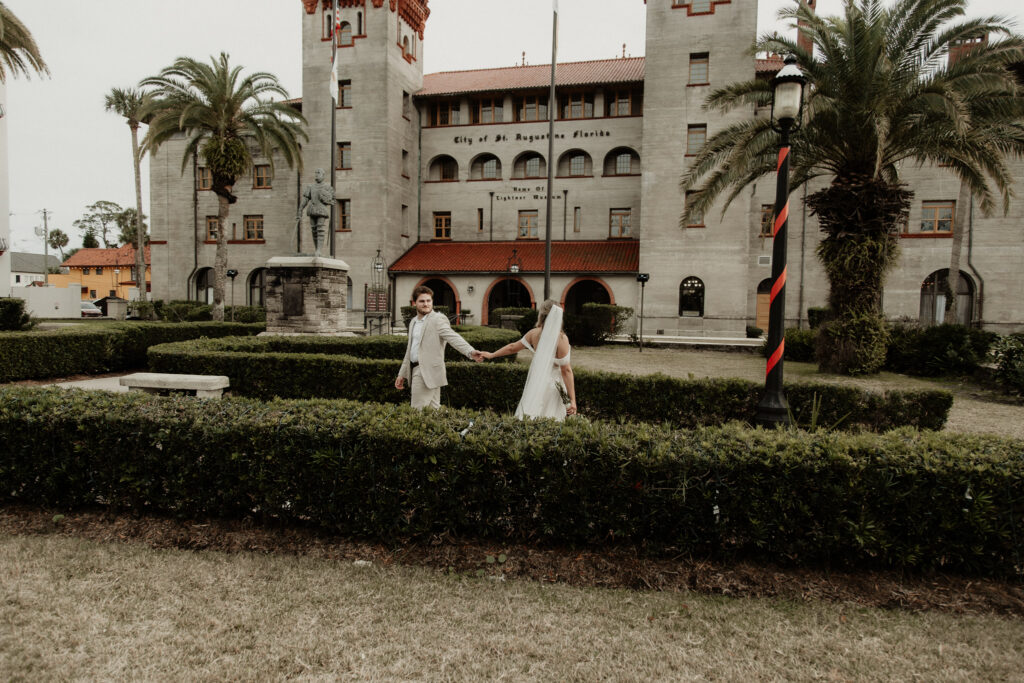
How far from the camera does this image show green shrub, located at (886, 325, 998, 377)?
14.7 metres

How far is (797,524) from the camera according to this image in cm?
376

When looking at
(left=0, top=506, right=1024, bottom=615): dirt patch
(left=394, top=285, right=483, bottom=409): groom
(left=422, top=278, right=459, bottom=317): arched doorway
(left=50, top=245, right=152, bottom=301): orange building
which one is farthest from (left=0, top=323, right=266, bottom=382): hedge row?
(left=50, top=245, right=152, bottom=301): orange building

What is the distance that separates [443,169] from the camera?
3375cm

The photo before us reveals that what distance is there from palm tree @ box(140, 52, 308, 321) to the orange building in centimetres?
5007

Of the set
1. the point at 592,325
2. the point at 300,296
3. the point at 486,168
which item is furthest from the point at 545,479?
the point at 486,168

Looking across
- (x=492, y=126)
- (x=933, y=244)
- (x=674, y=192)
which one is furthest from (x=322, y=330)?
(x=933, y=244)

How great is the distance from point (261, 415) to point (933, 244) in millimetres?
31260

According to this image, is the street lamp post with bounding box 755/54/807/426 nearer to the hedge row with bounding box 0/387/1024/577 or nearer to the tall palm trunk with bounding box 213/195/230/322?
the hedge row with bounding box 0/387/1024/577

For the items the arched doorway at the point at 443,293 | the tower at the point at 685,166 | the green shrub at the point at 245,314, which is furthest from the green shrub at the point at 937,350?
the green shrub at the point at 245,314

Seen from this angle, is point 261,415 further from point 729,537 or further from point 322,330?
point 322,330

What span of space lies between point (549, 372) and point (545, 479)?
2189 millimetres

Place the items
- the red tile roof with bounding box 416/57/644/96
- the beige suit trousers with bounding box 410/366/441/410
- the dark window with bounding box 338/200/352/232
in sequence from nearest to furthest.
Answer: the beige suit trousers with bounding box 410/366/441/410 < the dark window with bounding box 338/200/352/232 < the red tile roof with bounding box 416/57/644/96

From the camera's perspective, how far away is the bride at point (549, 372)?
6.03 meters

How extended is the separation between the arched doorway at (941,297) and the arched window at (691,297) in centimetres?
1033
